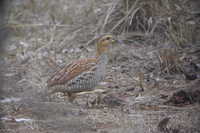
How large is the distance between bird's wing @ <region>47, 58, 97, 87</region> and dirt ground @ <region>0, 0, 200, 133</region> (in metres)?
0.35

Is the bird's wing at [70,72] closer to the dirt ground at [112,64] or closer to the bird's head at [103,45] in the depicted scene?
the bird's head at [103,45]

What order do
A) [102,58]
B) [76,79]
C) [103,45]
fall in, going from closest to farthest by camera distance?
[76,79] → [102,58] → [103,45]

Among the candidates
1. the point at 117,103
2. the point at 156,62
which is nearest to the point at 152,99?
the point at 117,103

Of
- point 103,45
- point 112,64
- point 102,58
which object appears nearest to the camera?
point 102,58

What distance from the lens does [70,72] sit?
661 centimetres

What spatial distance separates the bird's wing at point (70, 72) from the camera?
648 cm

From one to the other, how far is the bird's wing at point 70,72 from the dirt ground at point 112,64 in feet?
1.14

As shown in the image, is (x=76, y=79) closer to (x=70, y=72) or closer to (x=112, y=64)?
(x=70, y=72)

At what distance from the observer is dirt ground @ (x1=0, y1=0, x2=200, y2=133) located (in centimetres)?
554

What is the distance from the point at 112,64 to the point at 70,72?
89.2 inches

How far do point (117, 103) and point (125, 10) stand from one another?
3.43 metres

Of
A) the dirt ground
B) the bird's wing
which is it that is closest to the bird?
the bird's wing

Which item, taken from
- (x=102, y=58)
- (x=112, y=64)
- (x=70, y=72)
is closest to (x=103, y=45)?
(x=102, y=58)

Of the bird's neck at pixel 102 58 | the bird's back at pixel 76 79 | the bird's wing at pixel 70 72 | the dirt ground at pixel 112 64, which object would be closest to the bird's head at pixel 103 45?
the bird's neck at pixel 102 58
